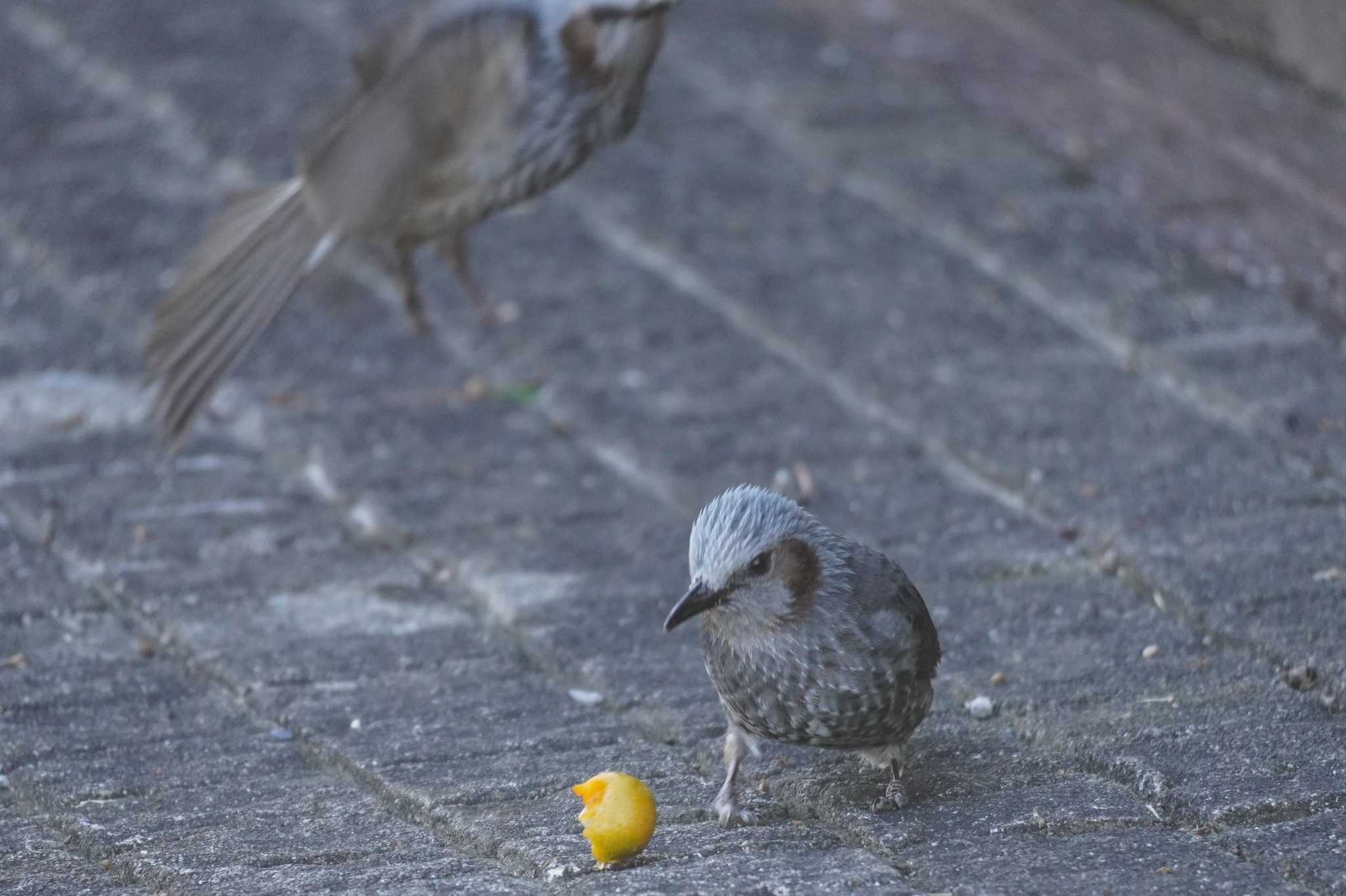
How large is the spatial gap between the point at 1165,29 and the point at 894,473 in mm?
3187

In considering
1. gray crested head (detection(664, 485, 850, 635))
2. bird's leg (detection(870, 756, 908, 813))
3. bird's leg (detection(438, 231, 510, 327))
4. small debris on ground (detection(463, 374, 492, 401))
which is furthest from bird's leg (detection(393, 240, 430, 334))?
bird's leg (detection(870, 756, 908, 813))

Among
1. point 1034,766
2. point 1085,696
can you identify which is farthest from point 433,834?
point 1085,696

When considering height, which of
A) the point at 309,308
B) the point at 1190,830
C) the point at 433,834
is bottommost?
the point at 309,308

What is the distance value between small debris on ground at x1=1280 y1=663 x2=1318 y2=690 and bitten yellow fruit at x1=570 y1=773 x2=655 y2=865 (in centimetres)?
153

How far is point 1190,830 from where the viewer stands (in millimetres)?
3234

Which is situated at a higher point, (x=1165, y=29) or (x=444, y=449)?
(x=1165, y=29)

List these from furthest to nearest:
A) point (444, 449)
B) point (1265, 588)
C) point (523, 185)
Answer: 1. point (444, 449)
2. point (523, 185)
3. point (1265, 588)

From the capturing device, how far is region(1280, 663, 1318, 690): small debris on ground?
12.3ft

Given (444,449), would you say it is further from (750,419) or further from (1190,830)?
(1190,830)

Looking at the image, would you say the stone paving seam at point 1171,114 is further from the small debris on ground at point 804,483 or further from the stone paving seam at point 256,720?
the stone paving seam at point 256,720

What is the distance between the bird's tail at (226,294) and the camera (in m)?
4.74

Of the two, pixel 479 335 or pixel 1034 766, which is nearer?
pixel 1034 766

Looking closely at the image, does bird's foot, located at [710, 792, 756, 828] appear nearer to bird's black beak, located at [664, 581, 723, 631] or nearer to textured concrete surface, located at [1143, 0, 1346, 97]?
bird's black beak, located at [664, 581, 723, 631]

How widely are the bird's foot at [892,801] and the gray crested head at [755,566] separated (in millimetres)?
377
